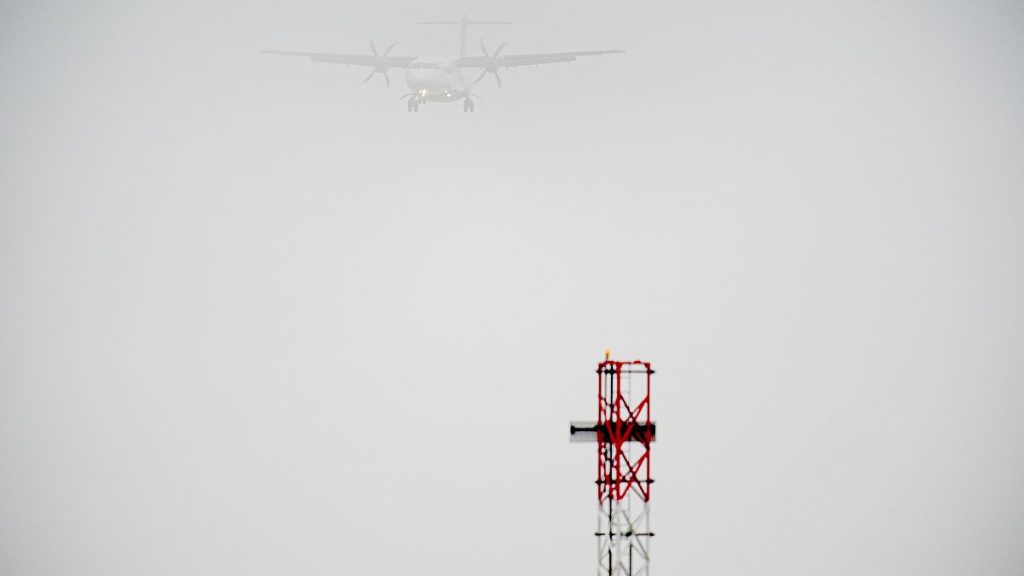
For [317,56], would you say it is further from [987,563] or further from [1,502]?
[987,563]

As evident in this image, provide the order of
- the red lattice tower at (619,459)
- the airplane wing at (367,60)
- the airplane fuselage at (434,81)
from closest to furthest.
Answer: the red lattice tower at (619,459), the airplane fuselage at (434,81), the airplane wing at (367,60)

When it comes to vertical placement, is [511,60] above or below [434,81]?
above

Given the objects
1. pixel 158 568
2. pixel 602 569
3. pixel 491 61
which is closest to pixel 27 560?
pixel 158 568

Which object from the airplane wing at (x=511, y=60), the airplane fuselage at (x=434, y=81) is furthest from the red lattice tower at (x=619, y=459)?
the airplane wing at (x=511, y=60)

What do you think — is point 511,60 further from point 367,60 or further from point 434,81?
point 434,81

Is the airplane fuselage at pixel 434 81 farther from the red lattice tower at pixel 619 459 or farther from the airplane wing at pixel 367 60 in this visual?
the red lattice tower at pixel 619 459

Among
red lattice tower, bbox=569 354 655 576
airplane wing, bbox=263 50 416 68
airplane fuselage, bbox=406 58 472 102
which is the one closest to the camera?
red lattice tower, bbox=569 354 655 576

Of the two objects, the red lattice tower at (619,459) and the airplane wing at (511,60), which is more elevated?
the airplane wing at (511,60)

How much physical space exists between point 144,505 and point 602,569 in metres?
144

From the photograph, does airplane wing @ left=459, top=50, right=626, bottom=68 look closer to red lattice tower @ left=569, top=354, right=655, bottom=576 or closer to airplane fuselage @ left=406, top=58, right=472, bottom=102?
airplane fuselage @ left=406, top=58, right=472, bottom=102

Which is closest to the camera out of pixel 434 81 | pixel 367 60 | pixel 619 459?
pixel 619 459

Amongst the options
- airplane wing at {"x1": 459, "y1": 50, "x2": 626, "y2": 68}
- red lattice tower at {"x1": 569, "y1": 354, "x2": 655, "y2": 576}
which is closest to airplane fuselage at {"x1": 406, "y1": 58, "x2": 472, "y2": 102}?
Answer: airplane wing at {"x1": 459, "y1": 50, "x2": 626, "y2": 68}

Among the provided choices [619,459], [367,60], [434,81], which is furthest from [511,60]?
[619,459]

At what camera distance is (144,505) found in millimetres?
193250
